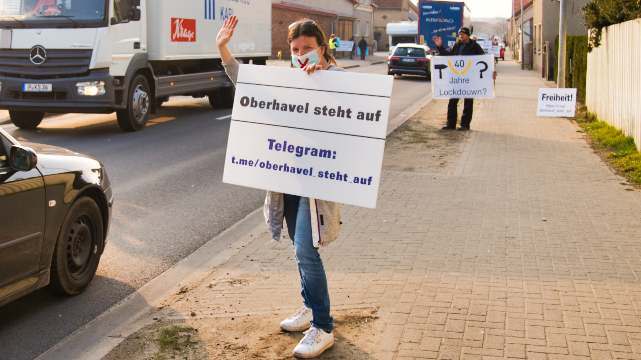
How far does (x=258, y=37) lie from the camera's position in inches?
888

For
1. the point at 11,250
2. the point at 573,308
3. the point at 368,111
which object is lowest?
the point at 573,308

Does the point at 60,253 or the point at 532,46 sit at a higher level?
the point at 532,46

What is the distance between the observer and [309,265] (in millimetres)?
4660

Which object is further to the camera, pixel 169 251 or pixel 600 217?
pixel 600 217

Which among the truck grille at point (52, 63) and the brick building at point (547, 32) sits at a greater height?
the brick building at point (547, 32)

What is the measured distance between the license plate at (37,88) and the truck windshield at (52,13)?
1.00m

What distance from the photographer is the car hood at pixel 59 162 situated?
561cm

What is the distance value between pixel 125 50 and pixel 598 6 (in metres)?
9.24

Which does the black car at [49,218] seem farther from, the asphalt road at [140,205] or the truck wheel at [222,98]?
the truck wheel at [222,98]

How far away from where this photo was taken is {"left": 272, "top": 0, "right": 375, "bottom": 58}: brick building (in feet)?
192

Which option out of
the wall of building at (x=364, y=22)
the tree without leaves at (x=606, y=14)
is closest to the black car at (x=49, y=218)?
the tree without leaves at (x=606, y=14)

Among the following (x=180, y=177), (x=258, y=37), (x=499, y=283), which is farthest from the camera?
(x=258, y=37)

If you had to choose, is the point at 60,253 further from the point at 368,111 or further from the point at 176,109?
the point at 176,109

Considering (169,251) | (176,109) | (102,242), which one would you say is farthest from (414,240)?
(176,109)
